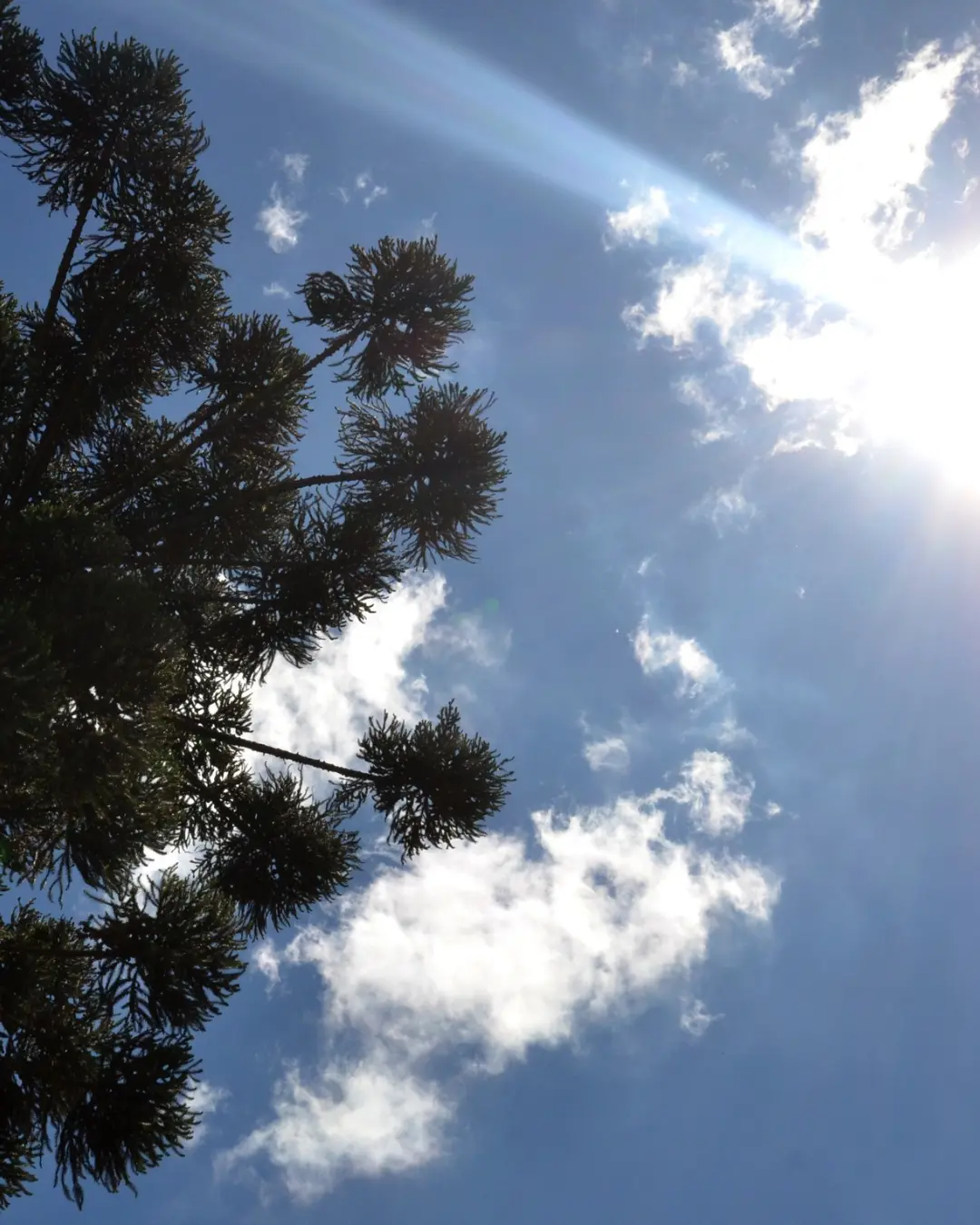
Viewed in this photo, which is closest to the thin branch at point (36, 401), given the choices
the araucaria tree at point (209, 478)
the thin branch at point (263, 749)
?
the araucaria tree at point (209, 478)

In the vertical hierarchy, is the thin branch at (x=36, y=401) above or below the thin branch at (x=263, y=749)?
above

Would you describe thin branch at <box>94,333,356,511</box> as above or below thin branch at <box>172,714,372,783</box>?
above

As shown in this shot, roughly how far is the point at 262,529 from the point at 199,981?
14.5ft

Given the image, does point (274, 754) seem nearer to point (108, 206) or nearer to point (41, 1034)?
point (41, 1034)

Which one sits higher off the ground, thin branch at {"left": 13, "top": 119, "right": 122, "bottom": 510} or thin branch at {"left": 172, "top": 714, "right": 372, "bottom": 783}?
thin branch at {"left": 13, "top": 119, "right": 122, "bottom": 510}

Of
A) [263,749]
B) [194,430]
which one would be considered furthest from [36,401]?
[263,749]

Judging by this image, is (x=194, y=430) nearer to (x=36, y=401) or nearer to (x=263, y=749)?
(x=36, y=401)

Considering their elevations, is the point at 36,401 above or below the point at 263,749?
above

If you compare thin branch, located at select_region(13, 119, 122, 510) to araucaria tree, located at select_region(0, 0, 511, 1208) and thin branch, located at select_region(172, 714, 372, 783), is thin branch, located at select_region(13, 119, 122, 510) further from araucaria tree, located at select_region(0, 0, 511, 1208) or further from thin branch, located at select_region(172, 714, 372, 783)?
thin branch, located at select_region(172, 714, 372, 783)

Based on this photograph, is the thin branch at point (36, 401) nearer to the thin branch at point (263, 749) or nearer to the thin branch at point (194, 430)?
the thin branch at point (194, 430)

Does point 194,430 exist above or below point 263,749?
above

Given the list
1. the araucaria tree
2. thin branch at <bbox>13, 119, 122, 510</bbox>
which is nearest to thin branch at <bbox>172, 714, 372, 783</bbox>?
the araucaria tree

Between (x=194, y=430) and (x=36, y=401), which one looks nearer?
(x=36, y=401)

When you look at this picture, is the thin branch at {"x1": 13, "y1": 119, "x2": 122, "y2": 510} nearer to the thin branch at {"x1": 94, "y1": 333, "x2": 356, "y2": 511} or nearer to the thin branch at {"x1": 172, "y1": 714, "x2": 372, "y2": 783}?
the thin branch at {"x1": 94, "y1": 333, "x2": 356, "y2": 511}
